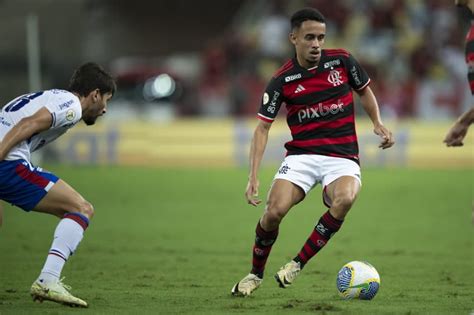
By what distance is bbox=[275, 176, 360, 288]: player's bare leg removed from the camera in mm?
7570

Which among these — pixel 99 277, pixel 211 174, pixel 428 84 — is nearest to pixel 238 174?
pixel 211 174

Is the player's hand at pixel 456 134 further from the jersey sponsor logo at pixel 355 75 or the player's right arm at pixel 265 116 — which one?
the player's right arm at pixel 265 116

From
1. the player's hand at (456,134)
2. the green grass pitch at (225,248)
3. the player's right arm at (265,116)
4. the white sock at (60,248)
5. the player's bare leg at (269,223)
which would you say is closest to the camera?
the player's hand at (456,134)

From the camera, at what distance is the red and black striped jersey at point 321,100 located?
25.7 feet

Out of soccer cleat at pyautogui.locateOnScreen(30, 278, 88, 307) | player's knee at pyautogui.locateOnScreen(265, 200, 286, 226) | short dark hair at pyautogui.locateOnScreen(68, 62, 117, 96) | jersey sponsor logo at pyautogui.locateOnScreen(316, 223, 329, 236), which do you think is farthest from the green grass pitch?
short dark hair at pyautogui.locateOnScreen(68, 62, 117, 96)

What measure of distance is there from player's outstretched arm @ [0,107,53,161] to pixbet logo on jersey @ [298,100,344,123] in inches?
87.5

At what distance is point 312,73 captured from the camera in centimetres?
786

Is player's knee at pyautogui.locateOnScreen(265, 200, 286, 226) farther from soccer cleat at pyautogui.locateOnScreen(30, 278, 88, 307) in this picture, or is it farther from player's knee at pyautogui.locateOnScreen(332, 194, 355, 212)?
soccer cleat at pyautogui.locateOnScreen(30, 278, 88, 307)

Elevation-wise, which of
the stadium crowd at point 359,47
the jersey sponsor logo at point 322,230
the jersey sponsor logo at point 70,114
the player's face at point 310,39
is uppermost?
the stadium crowd at point 359,47

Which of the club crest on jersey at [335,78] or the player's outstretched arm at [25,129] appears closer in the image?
the player's outstretched arm at [25,129]

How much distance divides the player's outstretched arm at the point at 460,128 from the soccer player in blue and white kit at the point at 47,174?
102 inches

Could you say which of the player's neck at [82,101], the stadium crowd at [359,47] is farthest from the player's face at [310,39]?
the stadium crowd at [359,47]

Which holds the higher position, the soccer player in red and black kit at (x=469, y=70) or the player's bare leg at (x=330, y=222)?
the soccer player in red and black kit at (x=469, y=70)

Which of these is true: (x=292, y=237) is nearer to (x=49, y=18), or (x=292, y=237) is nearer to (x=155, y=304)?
(x=155, y=304)
